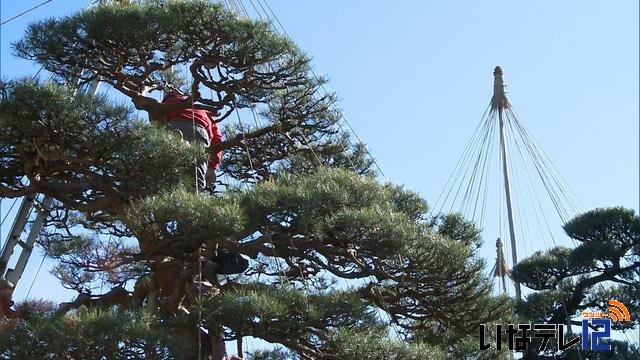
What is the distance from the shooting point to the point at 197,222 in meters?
3.71

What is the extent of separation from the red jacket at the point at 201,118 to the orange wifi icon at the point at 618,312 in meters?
2.74

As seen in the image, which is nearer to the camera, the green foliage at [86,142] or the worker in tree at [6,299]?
the green foliage at [86,142]

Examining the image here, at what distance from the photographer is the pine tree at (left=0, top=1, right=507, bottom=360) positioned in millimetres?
3711

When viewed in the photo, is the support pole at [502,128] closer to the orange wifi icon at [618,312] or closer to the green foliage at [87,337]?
the orange wifi icon at [618,312]

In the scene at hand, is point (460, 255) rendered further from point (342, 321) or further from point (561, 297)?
point (561, 297)

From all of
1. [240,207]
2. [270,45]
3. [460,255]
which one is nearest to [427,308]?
[460,255]

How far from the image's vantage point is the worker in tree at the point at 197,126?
4.66m

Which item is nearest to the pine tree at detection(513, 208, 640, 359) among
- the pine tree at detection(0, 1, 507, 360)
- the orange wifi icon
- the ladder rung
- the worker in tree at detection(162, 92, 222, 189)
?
the orange wifi icon

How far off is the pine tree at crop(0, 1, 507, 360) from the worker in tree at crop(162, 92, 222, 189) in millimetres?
67

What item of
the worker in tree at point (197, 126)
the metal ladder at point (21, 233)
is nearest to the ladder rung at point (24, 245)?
the metal ladder at point (21, 233)

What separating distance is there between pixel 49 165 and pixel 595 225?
11.7 ft

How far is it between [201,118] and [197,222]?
3.90 feet

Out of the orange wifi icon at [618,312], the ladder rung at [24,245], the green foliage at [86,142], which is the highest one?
the orange wifi icon at [618,312]

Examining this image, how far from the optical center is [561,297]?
5.70 metres
